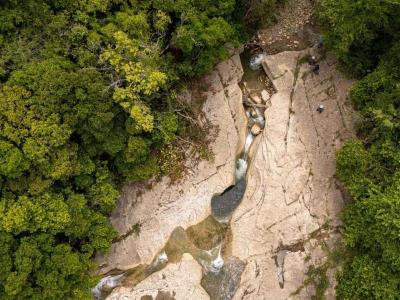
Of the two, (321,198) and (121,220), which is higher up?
(121,220)

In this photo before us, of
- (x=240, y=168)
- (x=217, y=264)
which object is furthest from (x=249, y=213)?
(x=217, y=264)

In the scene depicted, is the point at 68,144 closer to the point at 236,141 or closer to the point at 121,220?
the point at 121,220

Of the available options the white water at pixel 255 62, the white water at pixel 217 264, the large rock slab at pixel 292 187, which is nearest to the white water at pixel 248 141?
the large rock slab at pixel 292 187

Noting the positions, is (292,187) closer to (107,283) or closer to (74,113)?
(107,283)

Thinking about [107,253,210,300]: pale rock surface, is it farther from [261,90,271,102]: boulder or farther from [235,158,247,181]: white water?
[261,90,271,102]: boulder

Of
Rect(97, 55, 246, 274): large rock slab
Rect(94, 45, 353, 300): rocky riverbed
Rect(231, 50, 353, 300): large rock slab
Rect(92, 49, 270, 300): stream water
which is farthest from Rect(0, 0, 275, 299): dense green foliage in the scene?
Rect(231, 50, 353, 300): large rock slab

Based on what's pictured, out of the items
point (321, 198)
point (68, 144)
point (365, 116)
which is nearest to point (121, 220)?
point (68, 144)
